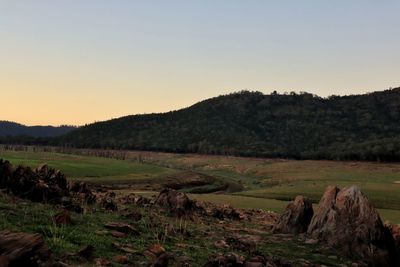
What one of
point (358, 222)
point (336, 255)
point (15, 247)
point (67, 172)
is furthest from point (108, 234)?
point (67, 172)

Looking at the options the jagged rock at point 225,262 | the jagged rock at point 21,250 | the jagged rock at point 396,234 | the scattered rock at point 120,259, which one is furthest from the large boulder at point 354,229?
the jagged rock at point 21,250

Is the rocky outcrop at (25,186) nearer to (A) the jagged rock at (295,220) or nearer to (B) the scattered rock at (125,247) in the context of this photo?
(B) the scattered rock at (125,247)

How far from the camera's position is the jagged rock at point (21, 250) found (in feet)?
34.7

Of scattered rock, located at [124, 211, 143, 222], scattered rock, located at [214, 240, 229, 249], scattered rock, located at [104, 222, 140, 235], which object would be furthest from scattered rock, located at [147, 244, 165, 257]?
scattered rock, located at [124, 211, 143, 222]

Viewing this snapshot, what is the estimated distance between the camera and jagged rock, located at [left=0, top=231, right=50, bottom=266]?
10.6 m

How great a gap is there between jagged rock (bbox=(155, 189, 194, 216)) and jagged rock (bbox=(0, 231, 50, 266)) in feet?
58.5

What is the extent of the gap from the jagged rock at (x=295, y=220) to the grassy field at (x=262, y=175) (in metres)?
13.2

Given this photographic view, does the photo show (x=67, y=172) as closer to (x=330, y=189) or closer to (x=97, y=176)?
(x=97, y=176)

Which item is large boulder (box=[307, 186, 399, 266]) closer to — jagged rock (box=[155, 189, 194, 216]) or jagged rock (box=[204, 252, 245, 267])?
jagged rock (box=[155, 189, 194, 216])

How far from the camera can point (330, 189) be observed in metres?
26.4

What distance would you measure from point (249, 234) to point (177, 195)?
6944 millimetres

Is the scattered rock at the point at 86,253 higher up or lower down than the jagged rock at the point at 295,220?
higher up

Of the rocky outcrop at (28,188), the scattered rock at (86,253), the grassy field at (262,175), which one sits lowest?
the grassy field at (262,175)

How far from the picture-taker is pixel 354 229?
22953 mm
